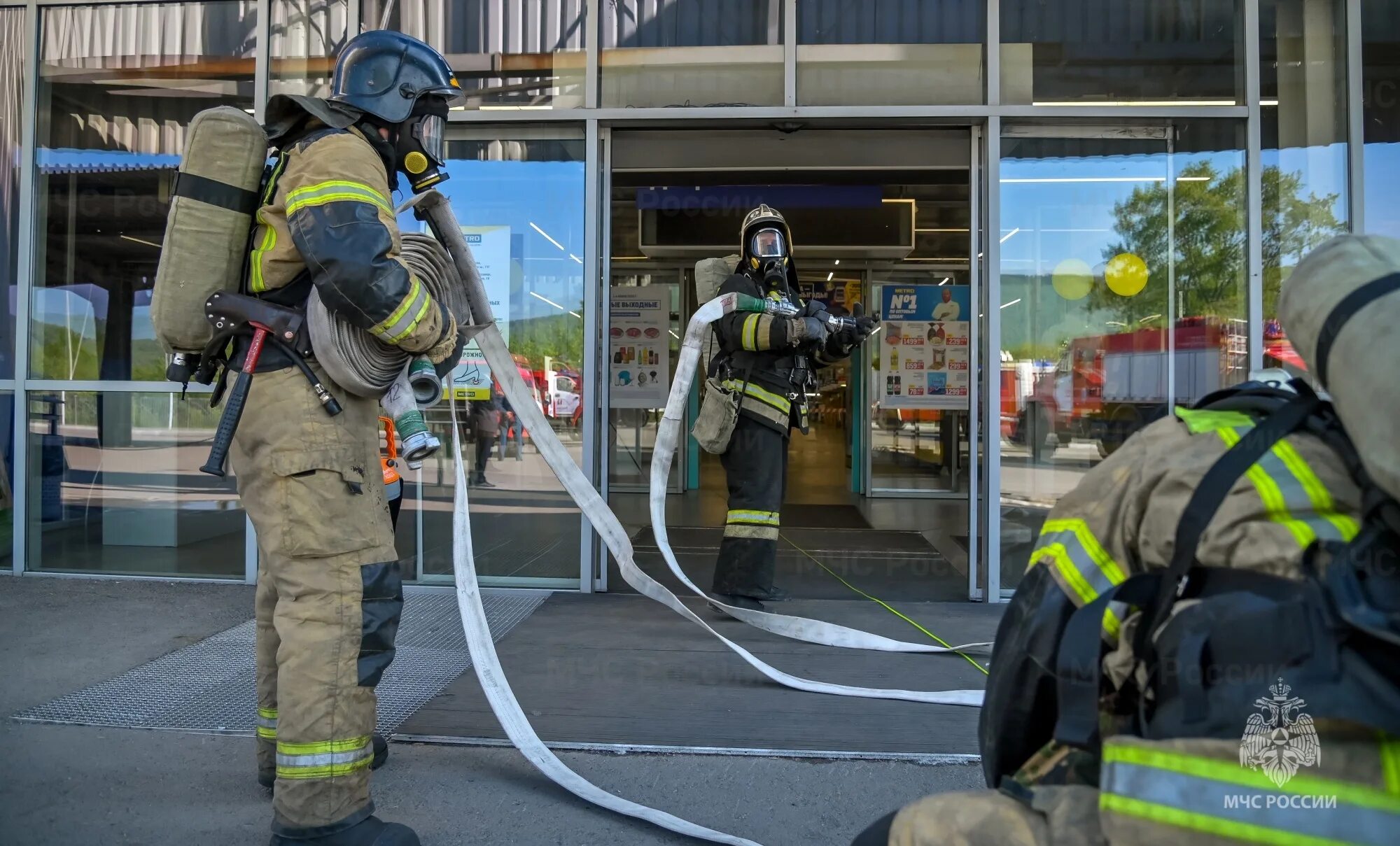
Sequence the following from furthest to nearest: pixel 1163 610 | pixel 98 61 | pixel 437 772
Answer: pixel 98 61
pixel 437 772
pixel 1163 610

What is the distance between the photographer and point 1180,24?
5.41 metres

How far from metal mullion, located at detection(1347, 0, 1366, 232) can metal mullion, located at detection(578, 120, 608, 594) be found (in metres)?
4.34

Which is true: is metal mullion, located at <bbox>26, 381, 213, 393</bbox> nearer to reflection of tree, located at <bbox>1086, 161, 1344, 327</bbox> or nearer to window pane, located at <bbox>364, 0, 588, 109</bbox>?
window pane, located at <bbox>364, 0, 588, 109</bbox>

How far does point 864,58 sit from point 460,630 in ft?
13.2

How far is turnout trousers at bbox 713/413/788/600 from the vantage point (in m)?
4.83

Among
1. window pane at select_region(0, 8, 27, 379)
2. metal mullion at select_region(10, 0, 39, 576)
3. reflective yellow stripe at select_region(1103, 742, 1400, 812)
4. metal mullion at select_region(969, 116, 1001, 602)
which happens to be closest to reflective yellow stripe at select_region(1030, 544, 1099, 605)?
reflective yellow stripe at select_region(1103, 742, 1400, 812)

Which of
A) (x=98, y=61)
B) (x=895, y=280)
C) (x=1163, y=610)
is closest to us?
(x=1163, y=610)

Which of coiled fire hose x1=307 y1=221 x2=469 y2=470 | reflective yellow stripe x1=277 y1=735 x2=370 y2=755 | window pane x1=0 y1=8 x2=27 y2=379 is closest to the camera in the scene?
reflective yellow stripe x1=277 y1=735 x2=370 y2=755

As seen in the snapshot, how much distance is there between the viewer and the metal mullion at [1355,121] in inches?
205

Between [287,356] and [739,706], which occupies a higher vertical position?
[287,356]

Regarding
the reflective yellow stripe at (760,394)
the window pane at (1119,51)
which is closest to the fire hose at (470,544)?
the reflective yellow stripe at (760,394)

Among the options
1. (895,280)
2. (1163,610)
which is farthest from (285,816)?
(895,280)

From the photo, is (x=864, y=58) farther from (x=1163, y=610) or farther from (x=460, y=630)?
(x=1163, y=610)

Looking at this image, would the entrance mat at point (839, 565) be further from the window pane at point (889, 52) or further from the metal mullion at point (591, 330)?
the window pane at point (889, 52)
